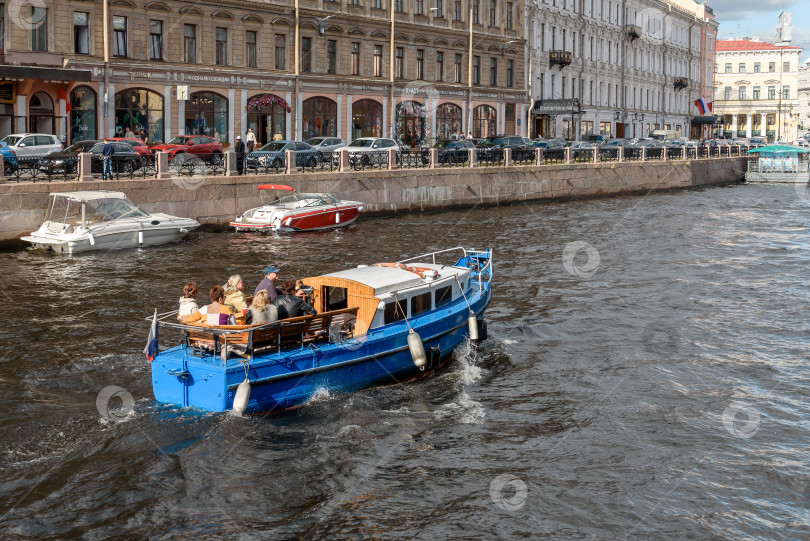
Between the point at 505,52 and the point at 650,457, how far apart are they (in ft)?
160

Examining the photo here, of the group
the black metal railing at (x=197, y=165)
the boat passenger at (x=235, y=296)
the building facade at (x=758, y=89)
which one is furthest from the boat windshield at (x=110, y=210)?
the building facade at (x=758, y=89)

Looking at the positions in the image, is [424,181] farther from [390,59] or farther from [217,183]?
[390,59]

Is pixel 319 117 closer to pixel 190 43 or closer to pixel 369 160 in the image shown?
pixel 190 43

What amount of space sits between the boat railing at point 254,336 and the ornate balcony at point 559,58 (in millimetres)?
53613

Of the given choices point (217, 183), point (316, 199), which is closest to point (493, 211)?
point (316, 199)

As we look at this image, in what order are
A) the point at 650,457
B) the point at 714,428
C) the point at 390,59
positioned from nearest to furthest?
the point at 650,457 < the point at 714,428 < the point at 390,59

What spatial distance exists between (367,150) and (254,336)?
2583 centimetres

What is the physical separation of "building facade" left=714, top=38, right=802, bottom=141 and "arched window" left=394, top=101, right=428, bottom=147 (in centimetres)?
8311

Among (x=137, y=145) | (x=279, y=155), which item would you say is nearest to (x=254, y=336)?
(x=279, y=155)

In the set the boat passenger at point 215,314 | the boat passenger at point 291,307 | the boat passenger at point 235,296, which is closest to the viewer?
the boat passenger at point 215,314

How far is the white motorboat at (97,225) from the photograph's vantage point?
2447 cm

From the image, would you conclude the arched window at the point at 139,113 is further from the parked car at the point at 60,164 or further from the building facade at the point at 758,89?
the building facade at the point at 758,89

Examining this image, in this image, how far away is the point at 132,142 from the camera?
3350cm

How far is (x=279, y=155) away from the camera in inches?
1305
